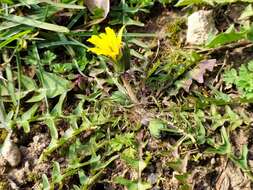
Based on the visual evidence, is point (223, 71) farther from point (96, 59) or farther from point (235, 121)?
point (96, 59)

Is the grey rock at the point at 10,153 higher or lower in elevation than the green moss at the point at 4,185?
higher

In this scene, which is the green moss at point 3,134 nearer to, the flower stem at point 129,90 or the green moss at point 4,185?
the green moss at point 4,185

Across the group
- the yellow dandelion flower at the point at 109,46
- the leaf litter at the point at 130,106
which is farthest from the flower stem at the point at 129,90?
the yellow dandelion flower at the point at 109,46

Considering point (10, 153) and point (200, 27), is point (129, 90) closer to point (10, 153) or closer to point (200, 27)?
point (200, 27)

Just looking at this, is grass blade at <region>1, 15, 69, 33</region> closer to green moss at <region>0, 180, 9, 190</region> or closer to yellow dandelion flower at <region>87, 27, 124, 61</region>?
yellow dandelion flower at <region>87, 27, 124, 61</region>

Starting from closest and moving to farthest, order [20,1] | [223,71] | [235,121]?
[235,121]
[223,71]
[20,1]

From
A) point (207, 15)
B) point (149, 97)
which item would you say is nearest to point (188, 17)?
point (207, 15)

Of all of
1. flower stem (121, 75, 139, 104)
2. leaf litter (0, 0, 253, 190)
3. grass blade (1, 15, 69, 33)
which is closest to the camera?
leaf litter (0, 0, 253, 190)

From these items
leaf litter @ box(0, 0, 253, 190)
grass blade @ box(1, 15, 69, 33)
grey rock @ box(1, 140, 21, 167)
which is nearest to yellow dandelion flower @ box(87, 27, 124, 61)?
leaf litter @ box(0, 0, 253, 190)
